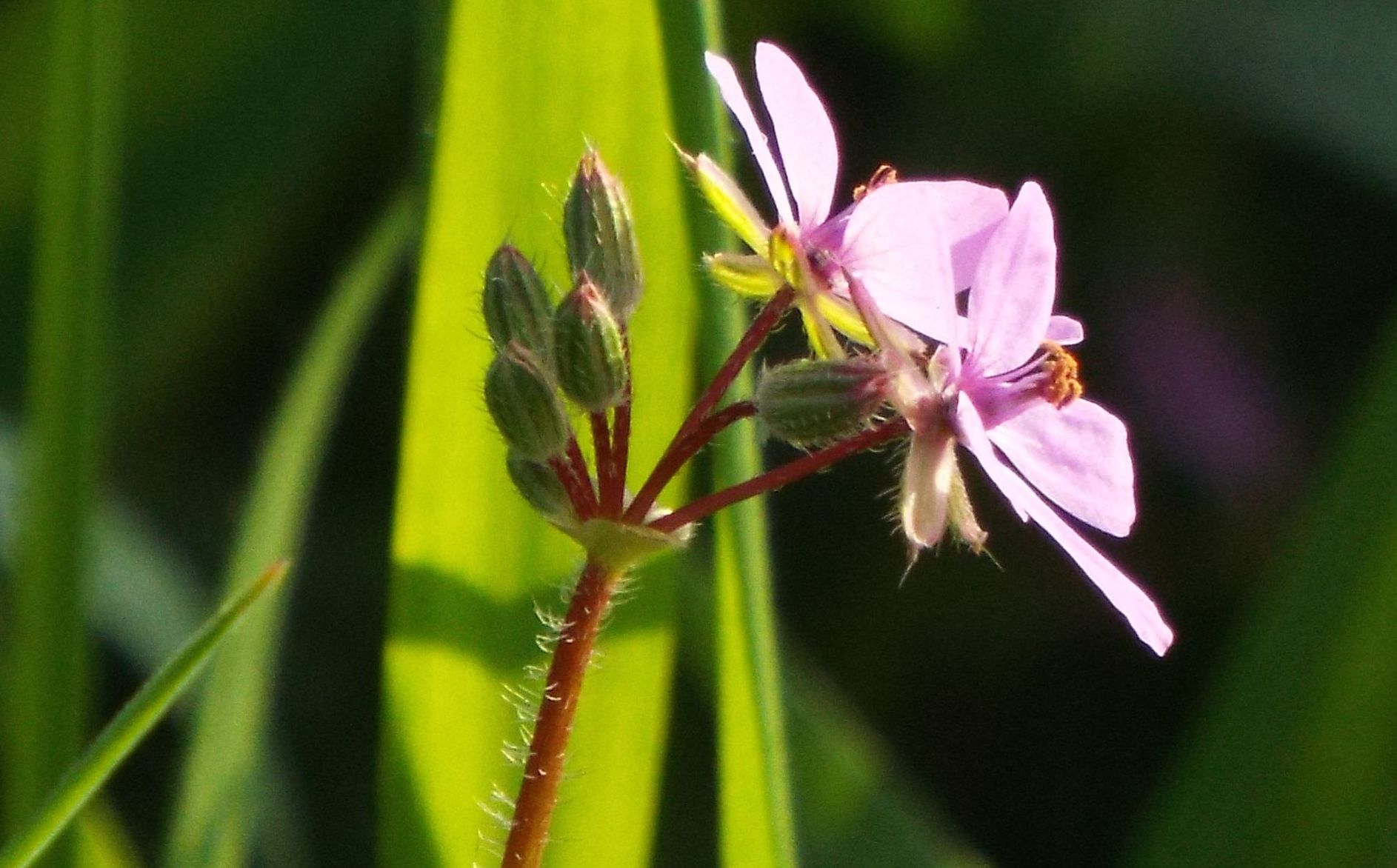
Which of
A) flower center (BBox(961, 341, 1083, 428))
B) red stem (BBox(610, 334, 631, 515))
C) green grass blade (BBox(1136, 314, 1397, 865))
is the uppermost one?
flower center (BBox(961, 341, 1083, 428))

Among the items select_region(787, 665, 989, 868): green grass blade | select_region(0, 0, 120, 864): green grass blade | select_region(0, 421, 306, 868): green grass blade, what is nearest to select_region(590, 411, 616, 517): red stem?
select_region(0, 0, 120, 864): green grass blade

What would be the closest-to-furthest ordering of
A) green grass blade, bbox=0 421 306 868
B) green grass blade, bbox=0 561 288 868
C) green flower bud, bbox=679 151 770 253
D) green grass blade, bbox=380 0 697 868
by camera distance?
green grass blade, bbox=0 561 288 868
green flower bud, bbox=679 151 770 253
green grass blade, bbox=380 0 697 868
green grass blade, bbox=0 421 306 868

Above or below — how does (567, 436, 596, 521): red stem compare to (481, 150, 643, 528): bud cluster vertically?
below

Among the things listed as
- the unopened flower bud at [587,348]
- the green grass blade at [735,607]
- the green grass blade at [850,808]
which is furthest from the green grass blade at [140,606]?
the unopened flower bud at [587,348]

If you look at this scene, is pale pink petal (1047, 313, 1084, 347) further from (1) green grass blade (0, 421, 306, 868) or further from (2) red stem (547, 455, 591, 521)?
(1) green grass blade (0, 421, 306, 868)

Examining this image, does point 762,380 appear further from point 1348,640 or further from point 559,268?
point 1348,640

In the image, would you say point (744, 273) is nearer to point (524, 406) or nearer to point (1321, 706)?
point (524, 406)

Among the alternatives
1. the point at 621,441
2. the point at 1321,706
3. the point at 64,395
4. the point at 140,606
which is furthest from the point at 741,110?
the point at 140,606
